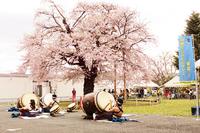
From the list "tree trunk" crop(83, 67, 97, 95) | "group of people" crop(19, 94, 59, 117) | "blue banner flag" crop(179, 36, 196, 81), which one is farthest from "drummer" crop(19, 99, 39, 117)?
"tree trunk" crop(83, 67, 97, 95)

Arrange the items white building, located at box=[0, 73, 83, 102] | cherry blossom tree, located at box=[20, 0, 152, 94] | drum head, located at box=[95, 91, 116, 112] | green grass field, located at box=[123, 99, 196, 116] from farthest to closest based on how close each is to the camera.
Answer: white building, located at box=[0, 73, 83, 102], cherry blossom tree, located at box=[20, 0, 152, 94], green grass field, located at box=[123, 99, 196, 116], drum head, located at box=[95, 91, 116, 112]

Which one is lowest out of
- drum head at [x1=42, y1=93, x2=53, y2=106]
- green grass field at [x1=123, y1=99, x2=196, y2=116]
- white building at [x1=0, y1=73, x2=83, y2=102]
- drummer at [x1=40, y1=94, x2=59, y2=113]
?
green grass field at [x1=123, y1=99, x2=196, y2=116]

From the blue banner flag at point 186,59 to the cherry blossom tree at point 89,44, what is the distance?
52.8 feet

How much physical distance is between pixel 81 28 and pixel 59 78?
550 cm

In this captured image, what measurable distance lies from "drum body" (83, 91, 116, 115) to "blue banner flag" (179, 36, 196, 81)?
351 cm

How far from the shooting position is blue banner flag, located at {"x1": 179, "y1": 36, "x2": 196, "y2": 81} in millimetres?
16297

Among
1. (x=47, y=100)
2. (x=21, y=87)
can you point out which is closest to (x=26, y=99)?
(x=47, y=100)

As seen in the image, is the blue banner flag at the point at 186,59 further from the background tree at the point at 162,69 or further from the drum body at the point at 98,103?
the background tree at the point at 162,69

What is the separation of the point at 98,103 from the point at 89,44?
1584 centimetres

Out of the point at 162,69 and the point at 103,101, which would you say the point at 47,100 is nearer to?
the point at 103,101

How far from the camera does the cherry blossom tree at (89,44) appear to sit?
1310 inches

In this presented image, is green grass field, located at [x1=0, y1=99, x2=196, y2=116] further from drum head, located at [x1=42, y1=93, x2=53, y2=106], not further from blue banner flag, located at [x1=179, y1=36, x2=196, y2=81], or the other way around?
drum head, located at [x1=42, y1=93, x2=53, y2=106]

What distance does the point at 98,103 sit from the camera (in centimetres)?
1780

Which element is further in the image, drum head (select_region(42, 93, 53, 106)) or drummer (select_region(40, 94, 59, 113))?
drum head (select_region(42, 93, 53, 106))
